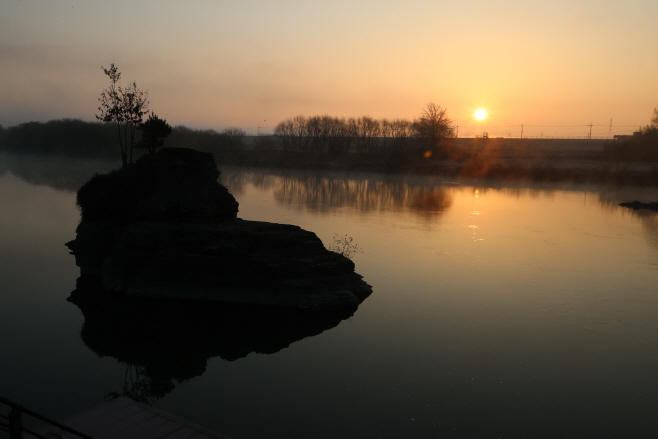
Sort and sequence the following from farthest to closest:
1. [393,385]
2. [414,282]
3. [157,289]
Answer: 1. [414,282]
2. [157,289]
3. [393,385]

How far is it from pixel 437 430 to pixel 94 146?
119m

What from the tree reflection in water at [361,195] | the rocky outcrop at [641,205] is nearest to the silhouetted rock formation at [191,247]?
the tree reflection in water at [361,195]

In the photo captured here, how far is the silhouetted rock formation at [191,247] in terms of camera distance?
664 inches

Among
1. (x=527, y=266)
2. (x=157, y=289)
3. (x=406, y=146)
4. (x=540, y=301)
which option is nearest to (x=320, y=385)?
(x=157, y=289)

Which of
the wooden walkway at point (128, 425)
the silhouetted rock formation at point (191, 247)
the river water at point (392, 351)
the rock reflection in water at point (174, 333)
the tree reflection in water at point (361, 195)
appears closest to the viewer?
the wooden walkway at point (128, 425)

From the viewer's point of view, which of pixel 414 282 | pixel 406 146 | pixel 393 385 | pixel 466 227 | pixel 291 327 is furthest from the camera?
pixel 406 146

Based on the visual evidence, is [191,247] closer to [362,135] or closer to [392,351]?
[392,351]

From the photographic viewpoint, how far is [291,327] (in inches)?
583

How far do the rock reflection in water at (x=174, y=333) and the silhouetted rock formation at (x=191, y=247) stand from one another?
63 cm

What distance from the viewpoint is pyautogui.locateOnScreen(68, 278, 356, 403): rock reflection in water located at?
1187 cm

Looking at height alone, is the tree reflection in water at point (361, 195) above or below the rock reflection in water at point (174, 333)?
above

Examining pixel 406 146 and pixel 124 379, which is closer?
pixel 124 379

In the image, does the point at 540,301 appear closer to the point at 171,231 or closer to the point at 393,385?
the point at 393,385

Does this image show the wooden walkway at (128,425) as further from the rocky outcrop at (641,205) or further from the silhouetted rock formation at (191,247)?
the rocky outcrop at (641,205)
